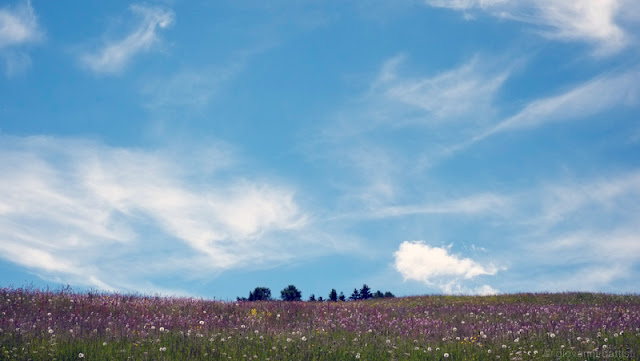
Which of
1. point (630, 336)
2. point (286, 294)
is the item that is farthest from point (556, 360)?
point (286, 294)

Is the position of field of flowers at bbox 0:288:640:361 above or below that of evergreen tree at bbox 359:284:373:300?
below

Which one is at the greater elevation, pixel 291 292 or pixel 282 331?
pixel 291 292

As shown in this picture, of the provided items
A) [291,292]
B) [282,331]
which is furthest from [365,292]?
[282,331]

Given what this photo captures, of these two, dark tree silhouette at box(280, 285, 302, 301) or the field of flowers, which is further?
dark tree silhouette at box(280, 285, 302, 301)

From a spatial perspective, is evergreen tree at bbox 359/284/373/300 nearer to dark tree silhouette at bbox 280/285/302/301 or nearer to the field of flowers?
dark tree silhouette at bbox 280/285/302/301

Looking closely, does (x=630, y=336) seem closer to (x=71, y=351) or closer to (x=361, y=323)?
(x=361, y=323)

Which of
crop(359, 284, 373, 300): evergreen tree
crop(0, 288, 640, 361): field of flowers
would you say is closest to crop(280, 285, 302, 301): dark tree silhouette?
crop(359, 284, 373, 300): evergreen tree

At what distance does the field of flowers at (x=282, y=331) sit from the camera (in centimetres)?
1105

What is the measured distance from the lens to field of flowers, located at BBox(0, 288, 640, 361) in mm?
11055

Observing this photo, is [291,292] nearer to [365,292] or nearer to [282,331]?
[365,292]

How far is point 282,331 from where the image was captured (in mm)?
13820

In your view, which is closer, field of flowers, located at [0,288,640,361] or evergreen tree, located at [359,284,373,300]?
field of flowers, located at [0,288,640,361]

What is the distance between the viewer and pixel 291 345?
11.8m

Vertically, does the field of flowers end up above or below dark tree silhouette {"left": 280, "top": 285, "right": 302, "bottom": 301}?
below
